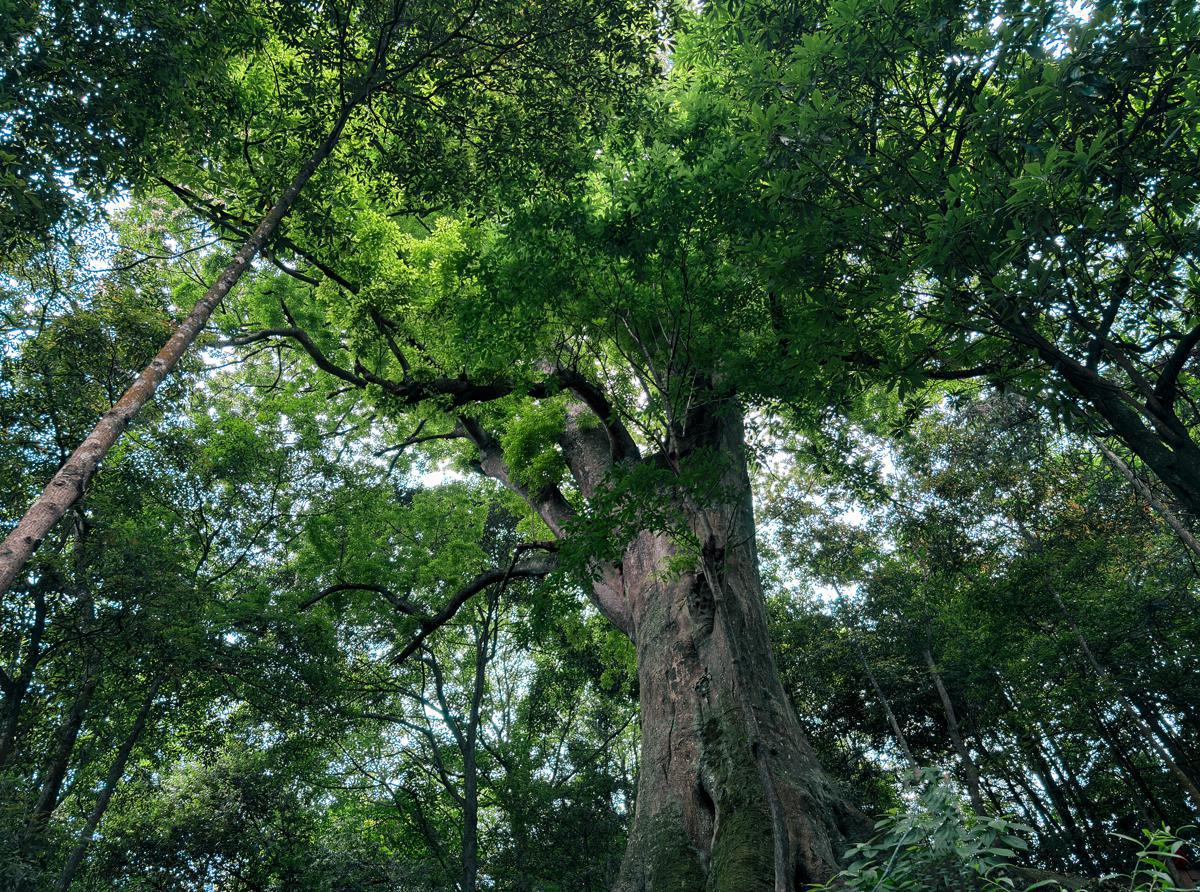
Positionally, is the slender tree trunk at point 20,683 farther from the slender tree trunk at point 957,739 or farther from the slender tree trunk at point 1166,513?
the slender tree trunk at point 957,739

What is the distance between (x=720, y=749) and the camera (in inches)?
193

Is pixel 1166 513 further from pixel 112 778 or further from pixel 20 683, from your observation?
pixel 112 778

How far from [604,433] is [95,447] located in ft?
18.3

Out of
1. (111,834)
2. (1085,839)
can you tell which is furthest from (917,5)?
(1085,839)

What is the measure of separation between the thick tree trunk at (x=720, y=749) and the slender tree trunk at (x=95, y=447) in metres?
3.42

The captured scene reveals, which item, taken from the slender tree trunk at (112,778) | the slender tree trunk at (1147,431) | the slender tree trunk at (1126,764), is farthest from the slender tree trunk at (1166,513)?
the slender tree trunk at (112,778)

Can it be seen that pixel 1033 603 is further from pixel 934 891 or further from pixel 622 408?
pixel 934 891

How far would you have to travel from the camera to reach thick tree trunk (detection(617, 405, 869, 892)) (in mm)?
4141

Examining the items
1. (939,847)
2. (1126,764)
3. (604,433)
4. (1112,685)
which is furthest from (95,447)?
(1126,764)

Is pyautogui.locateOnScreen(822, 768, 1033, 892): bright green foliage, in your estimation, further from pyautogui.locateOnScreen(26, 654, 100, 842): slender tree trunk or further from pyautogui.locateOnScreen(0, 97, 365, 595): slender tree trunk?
pyautogui.locateOnScreen(26, 654, 100, 842): slender tree trunk

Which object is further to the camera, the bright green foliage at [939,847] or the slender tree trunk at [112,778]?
the slender tree trunk at [112,778]

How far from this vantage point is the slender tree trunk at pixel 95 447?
2.77m

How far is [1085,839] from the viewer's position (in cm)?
1376

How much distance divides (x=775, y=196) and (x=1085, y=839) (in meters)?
16.4
